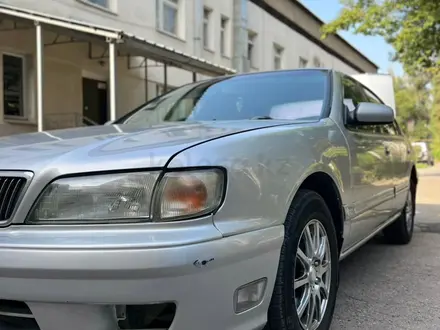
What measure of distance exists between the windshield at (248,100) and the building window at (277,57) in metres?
19.5

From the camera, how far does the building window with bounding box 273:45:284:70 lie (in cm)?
2292

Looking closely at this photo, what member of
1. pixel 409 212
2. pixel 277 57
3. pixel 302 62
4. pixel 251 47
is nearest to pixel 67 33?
pixel 409 212

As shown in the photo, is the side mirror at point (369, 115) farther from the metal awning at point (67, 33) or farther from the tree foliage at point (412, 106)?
the tree foliage at point (412, 106)

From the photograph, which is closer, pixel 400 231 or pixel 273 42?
pixel 400 231

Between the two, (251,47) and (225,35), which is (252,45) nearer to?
(251,47)

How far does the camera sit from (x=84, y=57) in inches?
496

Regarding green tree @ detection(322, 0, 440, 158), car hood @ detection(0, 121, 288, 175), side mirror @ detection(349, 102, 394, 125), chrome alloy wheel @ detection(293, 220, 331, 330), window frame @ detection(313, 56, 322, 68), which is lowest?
chrome alloy wheel @ detection(293, 220, 331, 330)

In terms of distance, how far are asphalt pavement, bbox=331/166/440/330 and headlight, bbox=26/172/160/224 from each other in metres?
1.67

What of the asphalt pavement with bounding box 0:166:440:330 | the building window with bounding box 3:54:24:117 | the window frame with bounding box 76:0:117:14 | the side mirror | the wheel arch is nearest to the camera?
the wheel arch

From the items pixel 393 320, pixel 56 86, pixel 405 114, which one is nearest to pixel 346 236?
pixel 393 320

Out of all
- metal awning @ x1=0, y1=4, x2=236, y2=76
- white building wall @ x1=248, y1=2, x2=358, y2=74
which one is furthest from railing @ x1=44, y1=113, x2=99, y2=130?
white building wall @ x1=248, y1=2, x2=358, y2=74

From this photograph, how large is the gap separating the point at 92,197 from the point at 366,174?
2165mm

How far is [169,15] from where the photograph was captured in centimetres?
1560

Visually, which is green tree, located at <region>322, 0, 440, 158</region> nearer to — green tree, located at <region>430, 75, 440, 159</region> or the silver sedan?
green tree, located at <region>430, 75, 440, 159</region>
